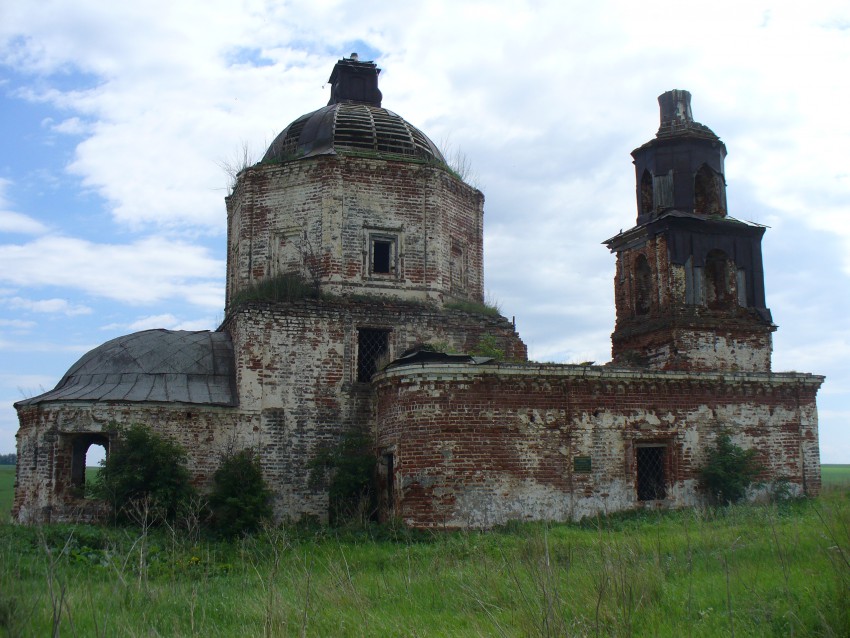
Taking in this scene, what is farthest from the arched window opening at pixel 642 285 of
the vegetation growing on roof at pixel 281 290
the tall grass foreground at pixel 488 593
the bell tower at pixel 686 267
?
the tall grass foreground at pixel 488 593

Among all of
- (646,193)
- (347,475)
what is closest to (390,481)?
(347,475)

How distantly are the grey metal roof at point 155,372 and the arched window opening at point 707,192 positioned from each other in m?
11.3

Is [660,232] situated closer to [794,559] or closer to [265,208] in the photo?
[265,208]

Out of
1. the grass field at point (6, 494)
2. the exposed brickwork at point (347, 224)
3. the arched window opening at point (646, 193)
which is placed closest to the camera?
the grass field at point (6, 494)

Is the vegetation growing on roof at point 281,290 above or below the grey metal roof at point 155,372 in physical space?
above

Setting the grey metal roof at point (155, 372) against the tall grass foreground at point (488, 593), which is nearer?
the tall grass foreground at point (488, 593)

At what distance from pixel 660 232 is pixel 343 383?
309 inches

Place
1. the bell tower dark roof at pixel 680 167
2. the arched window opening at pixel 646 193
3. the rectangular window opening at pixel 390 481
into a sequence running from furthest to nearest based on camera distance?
the arched window opening at pixel 646 193
the bell tower dark roof at pixel 680 167
the rectangular window opening at pixel 390 481

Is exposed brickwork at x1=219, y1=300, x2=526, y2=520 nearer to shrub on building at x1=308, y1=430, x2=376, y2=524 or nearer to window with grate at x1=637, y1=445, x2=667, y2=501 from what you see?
shrub on building at x1=308, y1=430, x2=376, y2=524

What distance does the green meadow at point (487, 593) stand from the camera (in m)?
6.57

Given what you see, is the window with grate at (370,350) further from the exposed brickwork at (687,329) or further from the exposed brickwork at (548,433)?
the exposed brickwork at (687,329)

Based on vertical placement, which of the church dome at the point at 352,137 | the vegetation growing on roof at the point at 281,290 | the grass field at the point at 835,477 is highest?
the church dome at the point at 352,137

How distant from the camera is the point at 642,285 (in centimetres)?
1920

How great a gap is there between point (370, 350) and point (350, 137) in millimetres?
5113
